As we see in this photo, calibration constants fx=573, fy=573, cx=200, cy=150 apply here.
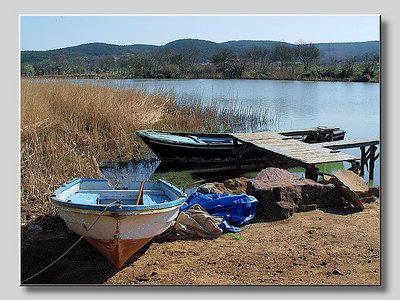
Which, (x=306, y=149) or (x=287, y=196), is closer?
(x=287, y=196)

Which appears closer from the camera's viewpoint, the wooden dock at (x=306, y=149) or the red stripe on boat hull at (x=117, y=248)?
the red stripe on boat hull at (x=117, y=248)

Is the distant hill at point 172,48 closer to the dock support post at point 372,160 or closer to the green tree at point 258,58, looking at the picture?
the green tree at point 258,58

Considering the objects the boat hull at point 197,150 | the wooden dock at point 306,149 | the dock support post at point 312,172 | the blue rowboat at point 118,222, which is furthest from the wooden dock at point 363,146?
the blue rowboat at point 118,222

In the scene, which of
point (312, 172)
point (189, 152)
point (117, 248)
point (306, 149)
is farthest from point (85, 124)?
point (117, 248)

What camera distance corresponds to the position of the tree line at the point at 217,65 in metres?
5.47

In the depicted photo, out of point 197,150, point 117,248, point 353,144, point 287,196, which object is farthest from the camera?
point 197,150

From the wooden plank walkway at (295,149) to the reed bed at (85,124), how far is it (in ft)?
6.25

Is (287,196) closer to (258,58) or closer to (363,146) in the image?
(258,58)

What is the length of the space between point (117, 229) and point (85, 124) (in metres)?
4.69

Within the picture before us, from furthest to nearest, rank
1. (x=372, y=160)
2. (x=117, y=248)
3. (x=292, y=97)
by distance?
(x=292, y=97), (x=372, y=160), (x=117, y=248)

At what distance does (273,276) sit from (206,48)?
8.43 ft

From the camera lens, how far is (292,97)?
413 inches

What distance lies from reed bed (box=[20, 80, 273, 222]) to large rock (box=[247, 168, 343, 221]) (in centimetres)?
191

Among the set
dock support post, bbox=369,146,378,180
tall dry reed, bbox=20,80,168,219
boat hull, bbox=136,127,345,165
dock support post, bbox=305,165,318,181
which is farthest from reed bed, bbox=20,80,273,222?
dock support post, bbox=369,146,378,180
